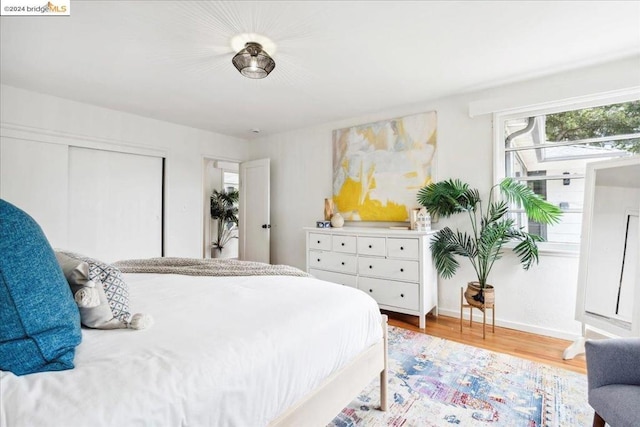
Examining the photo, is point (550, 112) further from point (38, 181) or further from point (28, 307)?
point (38, 181)

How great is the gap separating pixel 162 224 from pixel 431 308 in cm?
364

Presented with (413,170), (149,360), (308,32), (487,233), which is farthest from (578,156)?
(149,360)

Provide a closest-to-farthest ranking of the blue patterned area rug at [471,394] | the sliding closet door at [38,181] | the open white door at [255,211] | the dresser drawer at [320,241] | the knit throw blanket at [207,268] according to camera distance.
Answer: the blue patterned area rug at [471,394] → the knit throw blanket at [207,268] → the sliding closet door at [38,181] → the dresser drawer at [320,241] → the open white door at [255,211]

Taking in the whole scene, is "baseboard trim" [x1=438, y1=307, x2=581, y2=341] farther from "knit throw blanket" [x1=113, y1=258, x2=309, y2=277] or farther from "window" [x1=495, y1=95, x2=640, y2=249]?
"knit throw blanket" [x1=113, y1=258, x2=309, y2=277]

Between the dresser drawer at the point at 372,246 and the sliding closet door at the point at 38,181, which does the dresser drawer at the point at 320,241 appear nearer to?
the dresser drawer at the point at 372,246

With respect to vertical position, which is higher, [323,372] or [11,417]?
[11,417]

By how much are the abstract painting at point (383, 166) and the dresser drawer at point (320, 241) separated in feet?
1.75

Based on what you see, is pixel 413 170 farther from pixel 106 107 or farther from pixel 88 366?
pixel 106 107

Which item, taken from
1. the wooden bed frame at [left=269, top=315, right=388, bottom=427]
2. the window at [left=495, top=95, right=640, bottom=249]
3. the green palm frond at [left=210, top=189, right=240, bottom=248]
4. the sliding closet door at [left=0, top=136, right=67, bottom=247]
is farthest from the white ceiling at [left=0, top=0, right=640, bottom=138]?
the green palm frond at [left=210, top=189, right=240, bottom=248]

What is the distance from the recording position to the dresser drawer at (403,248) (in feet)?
9.85

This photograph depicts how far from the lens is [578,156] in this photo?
2740 millimetres

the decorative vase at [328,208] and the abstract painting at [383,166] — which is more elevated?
the abstract painting at [383,166]

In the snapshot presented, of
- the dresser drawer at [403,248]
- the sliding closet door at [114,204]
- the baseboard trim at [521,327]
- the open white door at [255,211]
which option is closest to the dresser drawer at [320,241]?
the dresser drawer at [403,248]

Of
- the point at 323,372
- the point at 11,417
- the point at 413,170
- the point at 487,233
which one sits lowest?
the point at 323,372
